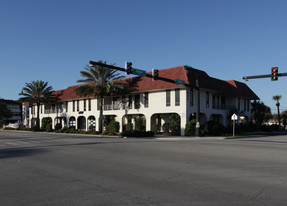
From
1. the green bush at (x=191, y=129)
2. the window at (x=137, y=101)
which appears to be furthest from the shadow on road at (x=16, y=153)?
the window at (x=137, y=101)

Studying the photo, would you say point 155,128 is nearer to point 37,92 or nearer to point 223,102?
point 223,102

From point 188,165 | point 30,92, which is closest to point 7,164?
point 188,165

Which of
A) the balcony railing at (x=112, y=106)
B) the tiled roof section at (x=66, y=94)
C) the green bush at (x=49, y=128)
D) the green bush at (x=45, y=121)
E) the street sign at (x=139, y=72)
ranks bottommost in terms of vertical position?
the green bush at (x=49, y=128)

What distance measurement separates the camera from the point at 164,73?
3834cm

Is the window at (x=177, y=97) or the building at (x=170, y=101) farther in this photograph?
the building at (x=170, y=101)

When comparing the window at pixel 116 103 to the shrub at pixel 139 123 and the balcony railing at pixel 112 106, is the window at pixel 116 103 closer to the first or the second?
the balcony railing at pixel 112 106

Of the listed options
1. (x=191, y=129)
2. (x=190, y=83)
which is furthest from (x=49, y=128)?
(x=190, y=83)

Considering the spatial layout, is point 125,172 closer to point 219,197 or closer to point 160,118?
point 219,197

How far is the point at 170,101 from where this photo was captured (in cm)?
3550

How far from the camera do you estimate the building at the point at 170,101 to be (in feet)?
115

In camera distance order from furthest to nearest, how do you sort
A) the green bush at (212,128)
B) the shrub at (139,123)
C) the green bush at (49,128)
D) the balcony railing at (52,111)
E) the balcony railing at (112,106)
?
the balcony railing at (52,111) < the green bush at (49,128) < the balcony railing at (112,106) < the shrub at (139,123) < the green bush at (212,128)

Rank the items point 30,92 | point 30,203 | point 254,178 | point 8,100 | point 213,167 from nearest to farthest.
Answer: point 30,203
point 254,178
point 213,167
point 30,92
point 8,100

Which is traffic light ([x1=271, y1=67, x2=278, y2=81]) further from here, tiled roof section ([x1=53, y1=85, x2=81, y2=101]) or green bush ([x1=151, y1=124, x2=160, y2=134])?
tiled roof section ([x1=53, y1=85, x2=81, y2=101])

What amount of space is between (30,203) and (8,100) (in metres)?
99.8
